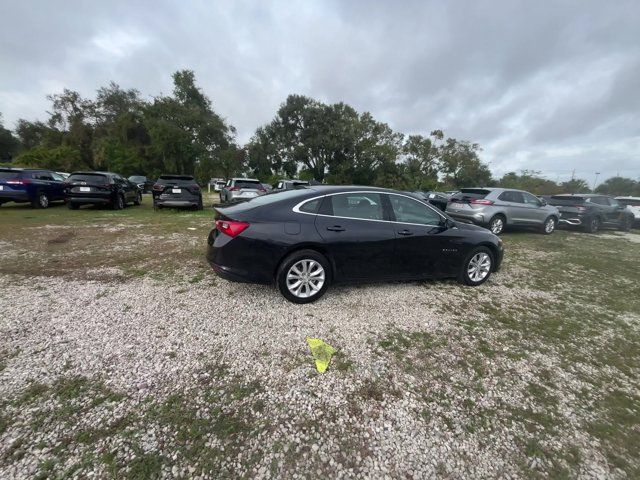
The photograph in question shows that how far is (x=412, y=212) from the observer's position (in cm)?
392

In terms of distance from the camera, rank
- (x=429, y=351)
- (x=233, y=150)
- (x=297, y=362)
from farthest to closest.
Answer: (x=233, y=150) → (x=429, y=351) → (x=297, y=362)

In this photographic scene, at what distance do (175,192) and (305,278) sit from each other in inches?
362

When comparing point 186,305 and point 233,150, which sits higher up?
point 233,150

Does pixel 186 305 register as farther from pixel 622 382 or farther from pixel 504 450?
pixel 622 382

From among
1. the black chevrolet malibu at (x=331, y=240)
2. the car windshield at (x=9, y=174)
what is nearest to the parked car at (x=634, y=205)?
the black chevrolet malibu at (x=331, y=240)

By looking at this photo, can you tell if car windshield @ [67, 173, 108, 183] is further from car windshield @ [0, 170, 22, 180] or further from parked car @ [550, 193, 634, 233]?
parked car @ [550, 193, 634, 233]

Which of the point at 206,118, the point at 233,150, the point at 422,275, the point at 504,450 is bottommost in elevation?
the point at 504,450

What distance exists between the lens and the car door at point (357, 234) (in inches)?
135

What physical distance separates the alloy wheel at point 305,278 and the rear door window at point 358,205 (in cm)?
74

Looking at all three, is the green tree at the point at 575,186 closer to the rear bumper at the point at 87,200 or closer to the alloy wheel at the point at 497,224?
the alloy wheel at the point at 497,224

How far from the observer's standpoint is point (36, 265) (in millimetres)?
4336

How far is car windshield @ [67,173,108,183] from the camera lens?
31.7 ft

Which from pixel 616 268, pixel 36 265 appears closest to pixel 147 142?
pixel 36 265

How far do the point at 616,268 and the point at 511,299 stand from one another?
4.13 metres
